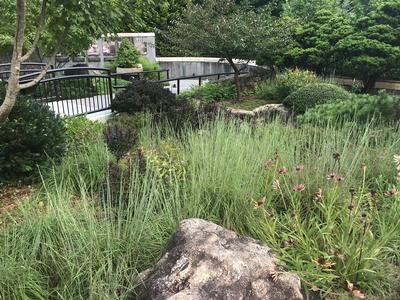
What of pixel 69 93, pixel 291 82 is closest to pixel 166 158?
pixel 69 93

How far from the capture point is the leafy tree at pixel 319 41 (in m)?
13.6

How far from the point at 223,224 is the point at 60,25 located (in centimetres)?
257

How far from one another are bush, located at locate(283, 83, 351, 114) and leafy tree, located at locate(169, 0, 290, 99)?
6.78 feet

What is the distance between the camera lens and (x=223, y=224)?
3.23 meters

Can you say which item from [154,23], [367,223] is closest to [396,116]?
[367,223]

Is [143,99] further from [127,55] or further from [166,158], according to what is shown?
[127,55]

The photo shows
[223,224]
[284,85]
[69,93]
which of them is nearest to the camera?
[223,224]

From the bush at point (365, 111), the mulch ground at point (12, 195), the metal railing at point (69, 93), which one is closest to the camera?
the mulch ground at point (12, 195)

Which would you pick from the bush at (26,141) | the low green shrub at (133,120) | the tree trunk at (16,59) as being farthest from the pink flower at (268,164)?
the low green shrub at (133,120)

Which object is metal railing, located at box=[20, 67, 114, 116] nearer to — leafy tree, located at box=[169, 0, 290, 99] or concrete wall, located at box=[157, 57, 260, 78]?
leafy tree, located at box=[169, 0, 290, 99]

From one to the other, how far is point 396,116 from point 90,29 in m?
4.65

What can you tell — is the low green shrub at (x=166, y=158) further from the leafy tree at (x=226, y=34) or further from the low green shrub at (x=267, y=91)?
the low green shrub at (x=267, y=91)

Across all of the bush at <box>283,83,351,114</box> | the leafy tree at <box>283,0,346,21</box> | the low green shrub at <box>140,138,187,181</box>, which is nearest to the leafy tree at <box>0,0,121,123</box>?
the low green shrub at <box>140,138,187,181</box>

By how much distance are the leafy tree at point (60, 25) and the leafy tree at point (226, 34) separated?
688cm
